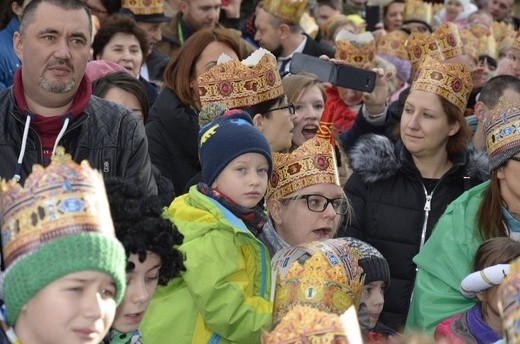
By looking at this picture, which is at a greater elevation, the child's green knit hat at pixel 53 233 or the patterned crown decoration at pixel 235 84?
the patterned crown decoration at pixel 235 84

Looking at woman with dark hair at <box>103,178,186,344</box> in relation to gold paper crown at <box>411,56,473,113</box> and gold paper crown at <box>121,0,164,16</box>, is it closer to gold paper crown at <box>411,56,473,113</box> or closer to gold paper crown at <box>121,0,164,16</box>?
gold paper crown at <box>411,56,473,113</box>

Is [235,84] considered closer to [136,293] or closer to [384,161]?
[384,161]

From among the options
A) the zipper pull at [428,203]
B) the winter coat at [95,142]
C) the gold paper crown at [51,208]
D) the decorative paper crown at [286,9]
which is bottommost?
the zipper pull at [428,203]

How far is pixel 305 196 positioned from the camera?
6438 millimetres

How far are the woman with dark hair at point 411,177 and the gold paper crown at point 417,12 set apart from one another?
7.31m

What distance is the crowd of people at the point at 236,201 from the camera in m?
3.98

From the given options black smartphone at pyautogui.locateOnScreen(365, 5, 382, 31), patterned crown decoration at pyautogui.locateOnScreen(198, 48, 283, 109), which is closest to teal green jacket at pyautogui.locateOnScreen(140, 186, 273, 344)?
patterned crown decoration at pyautogui.locateOnScreen(198, 48, 283, 109)

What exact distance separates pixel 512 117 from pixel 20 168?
2.56 meters

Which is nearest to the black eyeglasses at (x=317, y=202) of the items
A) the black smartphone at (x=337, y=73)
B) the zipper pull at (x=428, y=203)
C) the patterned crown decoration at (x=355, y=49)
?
the zipper pull at (x=428, y=203)

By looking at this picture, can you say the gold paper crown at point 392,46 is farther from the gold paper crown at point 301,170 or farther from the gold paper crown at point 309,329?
the gold paper crown at point 309,329

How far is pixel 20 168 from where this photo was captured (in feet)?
18.3

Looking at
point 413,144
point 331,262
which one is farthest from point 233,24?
point 331,262

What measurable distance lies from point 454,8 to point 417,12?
→ 1464 millimetres

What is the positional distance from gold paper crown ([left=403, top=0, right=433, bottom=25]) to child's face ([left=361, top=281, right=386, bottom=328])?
8.73 m
